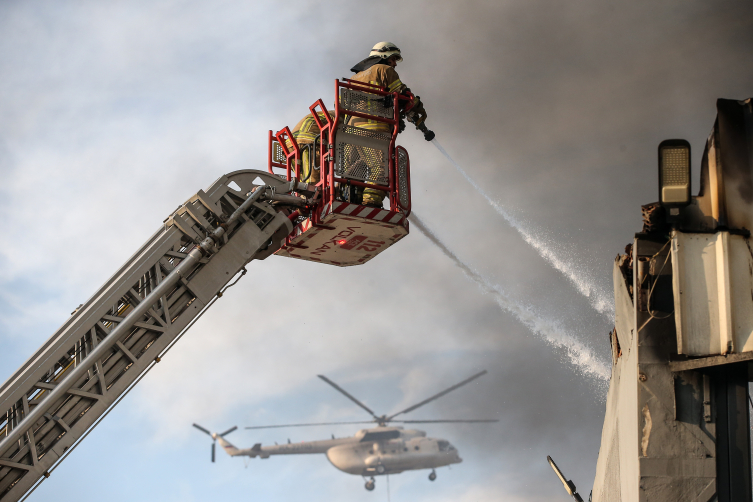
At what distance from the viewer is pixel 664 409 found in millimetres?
5145

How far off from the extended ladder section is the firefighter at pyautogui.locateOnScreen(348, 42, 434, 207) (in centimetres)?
102

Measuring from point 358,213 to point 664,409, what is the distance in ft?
19.0

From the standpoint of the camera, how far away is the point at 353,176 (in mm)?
10523

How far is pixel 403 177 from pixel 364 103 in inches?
45.9

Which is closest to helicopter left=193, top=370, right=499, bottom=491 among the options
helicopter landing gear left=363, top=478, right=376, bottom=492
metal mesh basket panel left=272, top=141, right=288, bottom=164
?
helicopter landing gear left=363, top=478, right=376, bottom=492

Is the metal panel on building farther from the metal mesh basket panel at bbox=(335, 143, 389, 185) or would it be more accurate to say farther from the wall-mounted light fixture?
the metal mesh basket panel at bbox=(335, 143, 389, 185)

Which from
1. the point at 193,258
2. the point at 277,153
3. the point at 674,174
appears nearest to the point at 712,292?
the point at 674,174

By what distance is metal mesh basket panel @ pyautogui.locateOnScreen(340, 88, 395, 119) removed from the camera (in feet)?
35.1

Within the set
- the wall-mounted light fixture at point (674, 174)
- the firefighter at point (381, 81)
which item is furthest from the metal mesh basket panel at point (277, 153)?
the wall-mounted light fixture at point (674, 174)

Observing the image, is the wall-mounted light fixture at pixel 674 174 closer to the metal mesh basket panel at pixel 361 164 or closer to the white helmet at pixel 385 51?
the metal mesh basket panel at pixel 361 164

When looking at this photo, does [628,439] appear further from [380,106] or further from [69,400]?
[380,106]

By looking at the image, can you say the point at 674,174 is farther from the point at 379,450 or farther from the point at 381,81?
the point at 379,450

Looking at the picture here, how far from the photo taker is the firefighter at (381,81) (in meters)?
10.6

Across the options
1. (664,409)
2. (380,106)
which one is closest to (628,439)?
(664,409)
